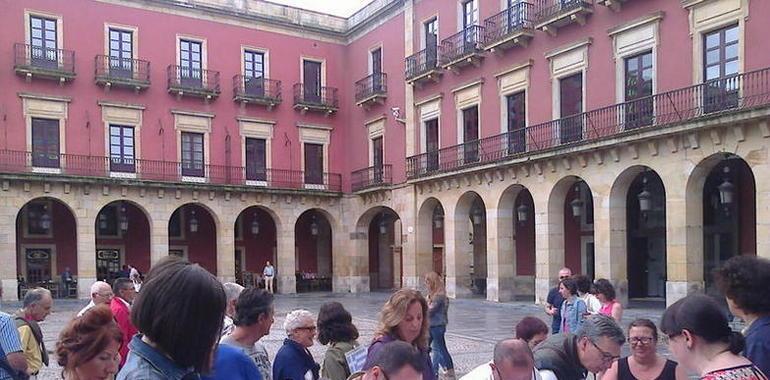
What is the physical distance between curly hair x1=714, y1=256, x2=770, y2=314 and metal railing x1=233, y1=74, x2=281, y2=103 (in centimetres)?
2491

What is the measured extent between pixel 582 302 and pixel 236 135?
21.5 metres

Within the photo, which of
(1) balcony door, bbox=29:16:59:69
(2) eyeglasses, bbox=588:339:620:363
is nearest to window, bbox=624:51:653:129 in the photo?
(2) eyeglasses, bbox=588:339:620:363

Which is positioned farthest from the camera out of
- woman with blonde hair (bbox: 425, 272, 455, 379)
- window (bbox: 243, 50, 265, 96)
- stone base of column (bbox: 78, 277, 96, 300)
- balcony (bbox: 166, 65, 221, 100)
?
window (bbox: 243, 50, 265, 96)

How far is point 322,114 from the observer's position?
1127 inches

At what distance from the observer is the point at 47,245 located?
989 inches

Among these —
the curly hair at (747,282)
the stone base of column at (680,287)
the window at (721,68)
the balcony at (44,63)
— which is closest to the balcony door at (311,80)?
the balcony at (44,63)

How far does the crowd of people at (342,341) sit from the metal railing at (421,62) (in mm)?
19463

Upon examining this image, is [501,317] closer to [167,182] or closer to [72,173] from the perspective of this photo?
[167,182]

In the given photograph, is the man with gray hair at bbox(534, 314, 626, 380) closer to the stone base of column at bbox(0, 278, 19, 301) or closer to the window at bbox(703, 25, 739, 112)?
the window at bbox(703, 25, 739, 112)

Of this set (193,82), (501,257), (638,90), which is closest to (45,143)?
(193,82)

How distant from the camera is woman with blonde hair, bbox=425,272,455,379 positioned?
7.90m

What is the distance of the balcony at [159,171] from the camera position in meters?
22.8

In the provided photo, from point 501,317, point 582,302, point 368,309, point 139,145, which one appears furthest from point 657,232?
point 139,145

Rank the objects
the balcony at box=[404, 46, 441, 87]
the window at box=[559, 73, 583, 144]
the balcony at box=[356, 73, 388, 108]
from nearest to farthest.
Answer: the window at box=[559, 73, 583, 144]
the balcony at box=[404, 46, 441, 87]
the balcony at box=[356, 73, 388, 108]
